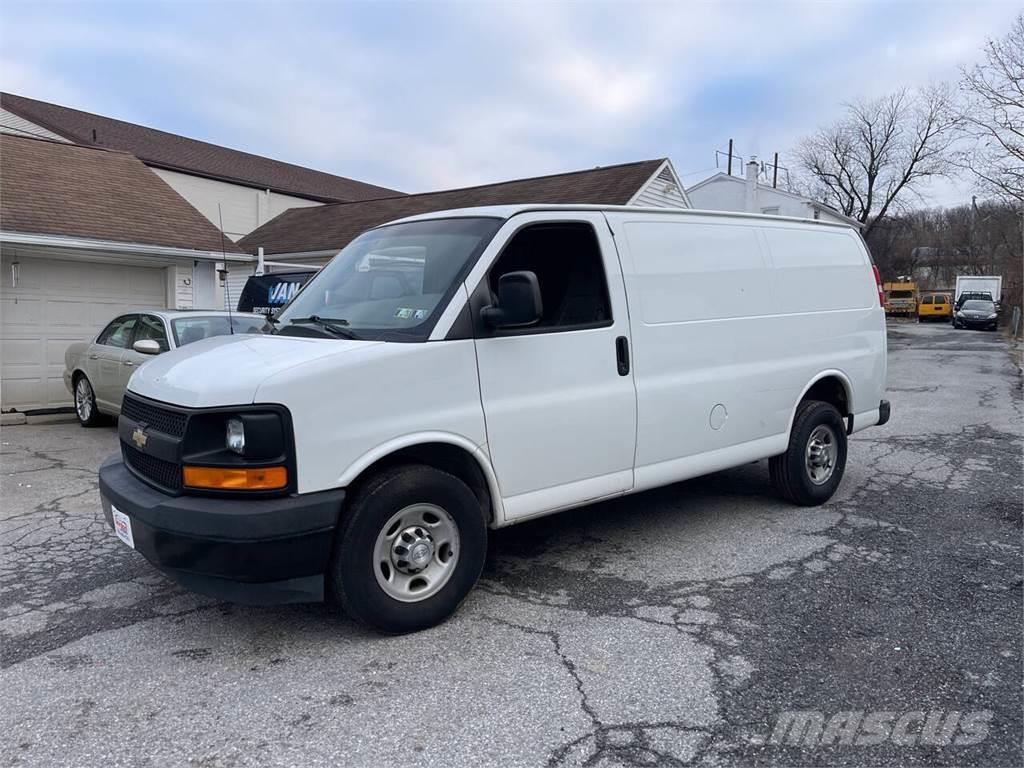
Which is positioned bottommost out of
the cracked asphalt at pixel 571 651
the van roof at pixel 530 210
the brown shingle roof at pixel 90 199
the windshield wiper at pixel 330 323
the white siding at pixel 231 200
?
the cracked asphalt at pixel 571 651

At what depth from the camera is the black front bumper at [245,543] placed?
3.28 m

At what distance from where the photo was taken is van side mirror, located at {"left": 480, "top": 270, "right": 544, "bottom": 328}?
3.80m

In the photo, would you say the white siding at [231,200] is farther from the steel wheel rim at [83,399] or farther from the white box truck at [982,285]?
the white box truck at [982,285]

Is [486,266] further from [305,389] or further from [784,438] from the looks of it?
[784,438]

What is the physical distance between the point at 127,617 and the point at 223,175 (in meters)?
26.7

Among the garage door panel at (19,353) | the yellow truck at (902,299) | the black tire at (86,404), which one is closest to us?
the black tire at (86,404)

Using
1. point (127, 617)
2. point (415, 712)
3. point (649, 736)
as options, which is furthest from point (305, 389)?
point (649, 736)

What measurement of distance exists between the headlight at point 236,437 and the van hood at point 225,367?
0.29ft

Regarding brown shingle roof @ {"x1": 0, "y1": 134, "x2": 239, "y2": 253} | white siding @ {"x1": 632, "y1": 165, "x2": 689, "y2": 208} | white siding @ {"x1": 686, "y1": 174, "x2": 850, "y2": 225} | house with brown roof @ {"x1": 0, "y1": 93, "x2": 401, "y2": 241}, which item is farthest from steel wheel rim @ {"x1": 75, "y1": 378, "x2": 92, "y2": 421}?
white siding @ {"x1": 686, "y1": 174, "x2": 850, "y2": 225}

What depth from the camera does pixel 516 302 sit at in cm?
381

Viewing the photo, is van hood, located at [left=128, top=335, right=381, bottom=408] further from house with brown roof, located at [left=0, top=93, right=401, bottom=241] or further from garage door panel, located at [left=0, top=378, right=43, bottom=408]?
house with brown roof, located at [left=0, top=93, right=401, bottom=241]

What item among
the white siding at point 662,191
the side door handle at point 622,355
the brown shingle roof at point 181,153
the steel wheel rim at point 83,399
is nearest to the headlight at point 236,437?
the side door handle at point 622,355

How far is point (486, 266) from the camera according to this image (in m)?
4.05

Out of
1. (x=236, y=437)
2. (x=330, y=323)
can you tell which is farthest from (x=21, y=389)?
(x=236, y=437)
